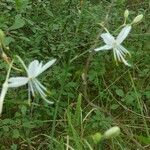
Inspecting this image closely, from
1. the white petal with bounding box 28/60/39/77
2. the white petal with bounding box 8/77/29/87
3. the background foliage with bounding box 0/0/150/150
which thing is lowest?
the background foliage with bounding box 0/0/150/150

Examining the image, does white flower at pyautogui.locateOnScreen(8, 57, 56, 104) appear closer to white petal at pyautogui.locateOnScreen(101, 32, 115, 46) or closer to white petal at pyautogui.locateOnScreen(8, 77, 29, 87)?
white petal at pyautogui.locateOnScreen(8, 77, 29, 87)

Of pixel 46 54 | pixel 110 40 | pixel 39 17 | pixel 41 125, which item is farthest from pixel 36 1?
pixel 110 40

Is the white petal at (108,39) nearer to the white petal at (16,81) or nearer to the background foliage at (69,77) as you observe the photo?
the white petal at (16,81)

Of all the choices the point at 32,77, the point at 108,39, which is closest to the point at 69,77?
the point at 108,39

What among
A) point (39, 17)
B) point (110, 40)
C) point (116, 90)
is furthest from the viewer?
point (39, 17)

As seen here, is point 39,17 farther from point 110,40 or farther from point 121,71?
point 110,40

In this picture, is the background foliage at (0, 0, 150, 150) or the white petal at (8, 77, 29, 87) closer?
the white petal at (8, 77, 29, 87)

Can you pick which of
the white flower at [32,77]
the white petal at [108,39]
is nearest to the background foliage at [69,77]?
the white petal at [108,39]

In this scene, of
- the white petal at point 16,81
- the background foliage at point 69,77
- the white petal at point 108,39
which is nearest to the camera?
the white petal at point 16,81

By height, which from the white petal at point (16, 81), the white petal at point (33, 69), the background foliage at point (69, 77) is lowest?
the background foliage at point (69, 77)

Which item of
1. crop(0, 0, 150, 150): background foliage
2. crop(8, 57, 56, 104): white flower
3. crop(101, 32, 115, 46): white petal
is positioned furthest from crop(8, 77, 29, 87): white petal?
crop(0, 0, 150, 150): background foliage

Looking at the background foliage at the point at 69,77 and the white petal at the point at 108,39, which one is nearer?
the white petal at the point at 108,39
